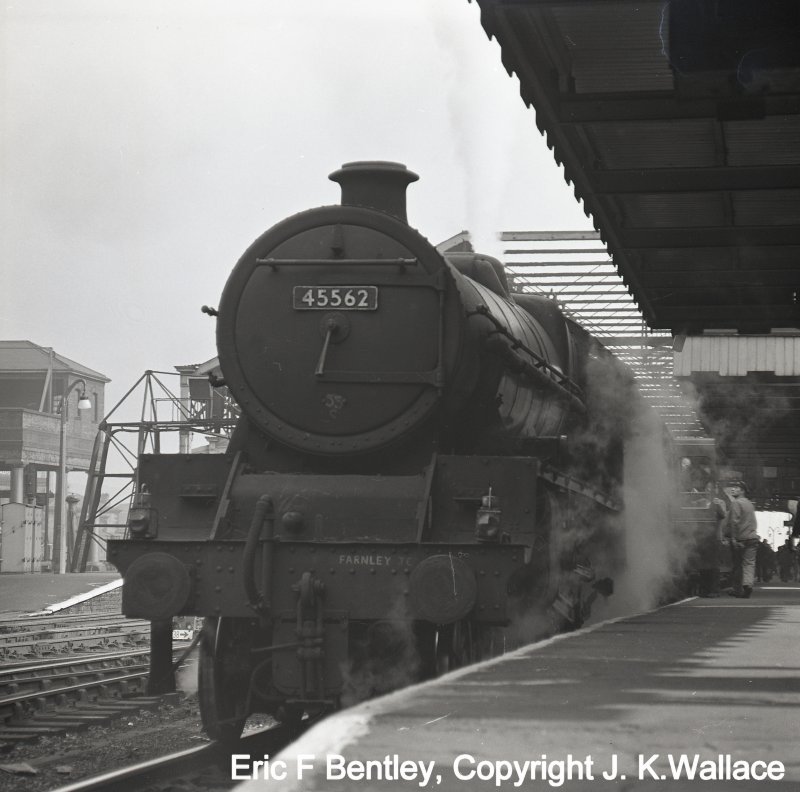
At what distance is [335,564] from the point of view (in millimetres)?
6949

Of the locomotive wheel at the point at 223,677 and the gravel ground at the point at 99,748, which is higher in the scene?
the locomotive wheel at the point at 223,677

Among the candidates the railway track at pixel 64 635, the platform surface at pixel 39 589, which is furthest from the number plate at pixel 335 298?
the platform surface at pixel 39 589

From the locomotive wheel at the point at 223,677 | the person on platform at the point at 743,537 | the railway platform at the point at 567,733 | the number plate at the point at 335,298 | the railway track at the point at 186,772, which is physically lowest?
the railway track at the point at 186,772

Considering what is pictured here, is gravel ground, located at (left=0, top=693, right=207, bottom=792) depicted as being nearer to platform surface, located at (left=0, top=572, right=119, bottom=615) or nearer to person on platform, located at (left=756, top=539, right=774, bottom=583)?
platform surface, located at (left=0, top=572, right=119, bottom=615)

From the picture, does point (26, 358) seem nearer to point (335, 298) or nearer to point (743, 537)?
point (743, 537)

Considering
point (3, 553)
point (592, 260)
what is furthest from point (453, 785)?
point (3, 553)

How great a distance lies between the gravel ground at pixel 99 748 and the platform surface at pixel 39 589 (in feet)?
40.1

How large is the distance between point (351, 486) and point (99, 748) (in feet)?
7.53

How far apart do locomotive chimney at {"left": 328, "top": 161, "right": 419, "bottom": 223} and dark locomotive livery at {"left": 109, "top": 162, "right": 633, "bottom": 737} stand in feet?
0.04

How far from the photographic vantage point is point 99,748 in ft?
25.7

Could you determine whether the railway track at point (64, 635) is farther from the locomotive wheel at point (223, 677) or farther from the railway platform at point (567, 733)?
the railway platform at point (567, 733)

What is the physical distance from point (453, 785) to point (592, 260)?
22.4 meters

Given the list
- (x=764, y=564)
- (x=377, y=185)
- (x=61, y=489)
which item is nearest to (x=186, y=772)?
(x=377, y=185)

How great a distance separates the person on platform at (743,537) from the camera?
13.7m
